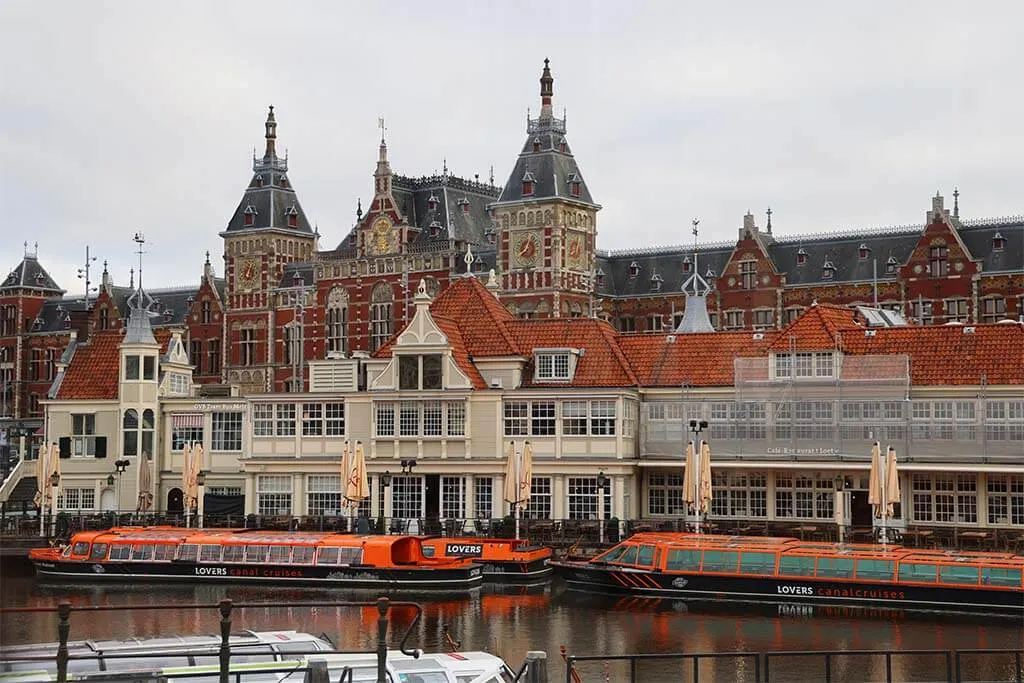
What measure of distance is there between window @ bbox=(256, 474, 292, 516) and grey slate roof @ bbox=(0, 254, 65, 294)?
66824 mm

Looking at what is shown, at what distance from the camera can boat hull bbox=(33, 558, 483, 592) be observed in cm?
4569

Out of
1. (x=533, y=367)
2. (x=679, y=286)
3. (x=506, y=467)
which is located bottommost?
(x=506, y=467)

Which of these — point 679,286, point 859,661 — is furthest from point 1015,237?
point 859,661

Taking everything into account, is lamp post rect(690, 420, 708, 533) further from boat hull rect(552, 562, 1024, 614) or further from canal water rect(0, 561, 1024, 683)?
canal water rect(0, 561, 1024, 683)

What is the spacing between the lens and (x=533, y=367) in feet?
192

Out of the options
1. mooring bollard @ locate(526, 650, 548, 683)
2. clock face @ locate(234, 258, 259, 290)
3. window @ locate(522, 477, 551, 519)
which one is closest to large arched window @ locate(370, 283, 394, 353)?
clock face @ locate(234, 258, 259, 290)

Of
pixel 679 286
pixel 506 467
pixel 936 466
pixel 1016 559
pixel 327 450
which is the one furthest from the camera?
pixel 679 286

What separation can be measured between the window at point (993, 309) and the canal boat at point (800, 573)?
40.0 metres

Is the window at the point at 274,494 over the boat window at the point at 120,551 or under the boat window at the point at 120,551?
over

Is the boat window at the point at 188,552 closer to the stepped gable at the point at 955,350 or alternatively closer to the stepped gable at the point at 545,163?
the stepped gable at the point at 955,350

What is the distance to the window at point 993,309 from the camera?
81750 millimetres

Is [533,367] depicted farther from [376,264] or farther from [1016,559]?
[376,264]

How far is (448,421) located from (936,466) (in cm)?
1780

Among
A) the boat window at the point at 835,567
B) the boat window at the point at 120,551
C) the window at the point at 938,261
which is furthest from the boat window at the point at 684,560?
the window at the point at 938,261
